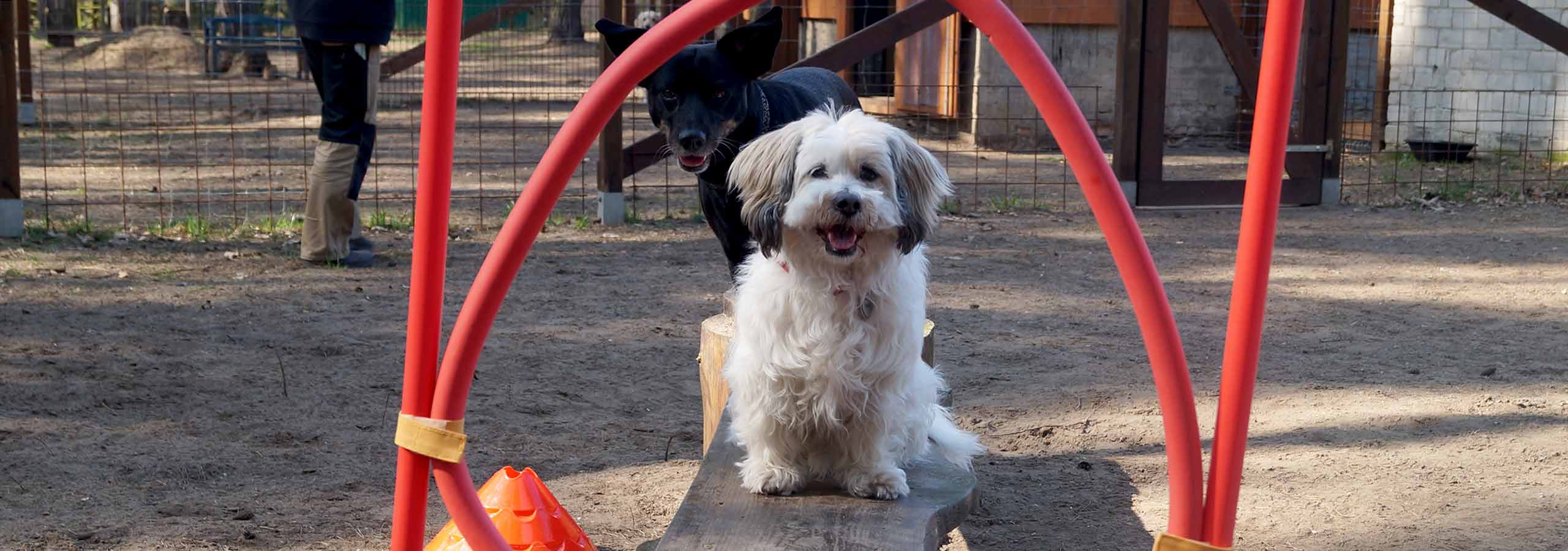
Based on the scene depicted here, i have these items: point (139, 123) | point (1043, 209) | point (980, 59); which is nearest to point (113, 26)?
point (139, 123)

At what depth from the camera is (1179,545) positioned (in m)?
2.19

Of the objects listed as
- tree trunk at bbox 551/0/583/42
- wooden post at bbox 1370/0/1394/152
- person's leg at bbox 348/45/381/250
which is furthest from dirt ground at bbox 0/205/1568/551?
tree trunk at bbox 551/0/583/42

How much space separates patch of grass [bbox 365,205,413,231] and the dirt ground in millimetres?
561

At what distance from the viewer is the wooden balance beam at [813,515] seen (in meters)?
2.87

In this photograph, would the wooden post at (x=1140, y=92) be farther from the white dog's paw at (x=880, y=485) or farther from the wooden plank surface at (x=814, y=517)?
the white dog's paw at (x=880, y=485)

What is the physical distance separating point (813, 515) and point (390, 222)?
6.09m

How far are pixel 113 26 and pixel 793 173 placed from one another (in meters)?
22.4

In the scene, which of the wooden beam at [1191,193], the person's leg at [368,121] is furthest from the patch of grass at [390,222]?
the wooden beam at [1191,193]

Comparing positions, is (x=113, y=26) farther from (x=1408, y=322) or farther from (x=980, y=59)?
(x=1408, y=322)

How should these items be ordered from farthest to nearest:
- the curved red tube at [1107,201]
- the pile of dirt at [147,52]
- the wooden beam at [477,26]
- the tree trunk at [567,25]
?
1. the pile of dirt at [147,52]
2. the tree trunk at [567,25]
3. the wooden beam at [477,26]
4. the curved red tube at [1107,201]

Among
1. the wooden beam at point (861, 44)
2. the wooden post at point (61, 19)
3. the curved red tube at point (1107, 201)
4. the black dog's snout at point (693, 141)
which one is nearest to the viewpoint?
the curved red tube at point (1107, 201)

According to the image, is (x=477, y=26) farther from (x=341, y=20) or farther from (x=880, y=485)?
(x=880, y=485)

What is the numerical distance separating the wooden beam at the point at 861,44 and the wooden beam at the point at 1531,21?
418 cm

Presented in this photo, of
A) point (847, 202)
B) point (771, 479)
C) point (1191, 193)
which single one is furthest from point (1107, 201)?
point (1191, 193)
